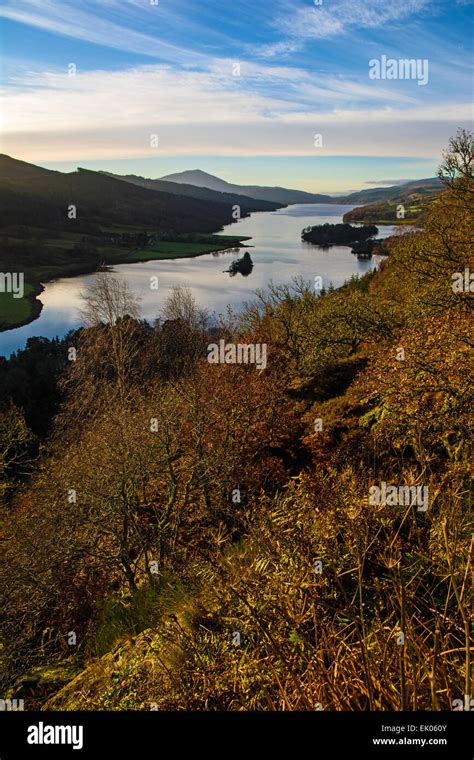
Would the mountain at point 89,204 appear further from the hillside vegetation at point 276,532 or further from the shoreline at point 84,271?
the hillside vegetation at point 276,532

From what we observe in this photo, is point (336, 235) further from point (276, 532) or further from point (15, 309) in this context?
point (276, 532)

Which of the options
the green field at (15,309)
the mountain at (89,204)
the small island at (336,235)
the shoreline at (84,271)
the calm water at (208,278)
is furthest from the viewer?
the mountain at (89,204)

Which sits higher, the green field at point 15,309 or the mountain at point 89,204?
the mountain at point 89,204

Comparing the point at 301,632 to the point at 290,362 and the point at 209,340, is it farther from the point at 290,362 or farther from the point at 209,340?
the point at 209,340

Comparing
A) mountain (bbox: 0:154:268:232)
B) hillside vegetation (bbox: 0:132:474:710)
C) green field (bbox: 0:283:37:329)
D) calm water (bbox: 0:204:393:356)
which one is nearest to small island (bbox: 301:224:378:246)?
calm water (bbox: 0:204:393:356)

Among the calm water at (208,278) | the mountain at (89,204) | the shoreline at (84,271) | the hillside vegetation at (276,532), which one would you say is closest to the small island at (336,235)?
the calm water at (208,278)

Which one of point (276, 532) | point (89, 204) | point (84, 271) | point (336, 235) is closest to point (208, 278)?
point (84, 271)
